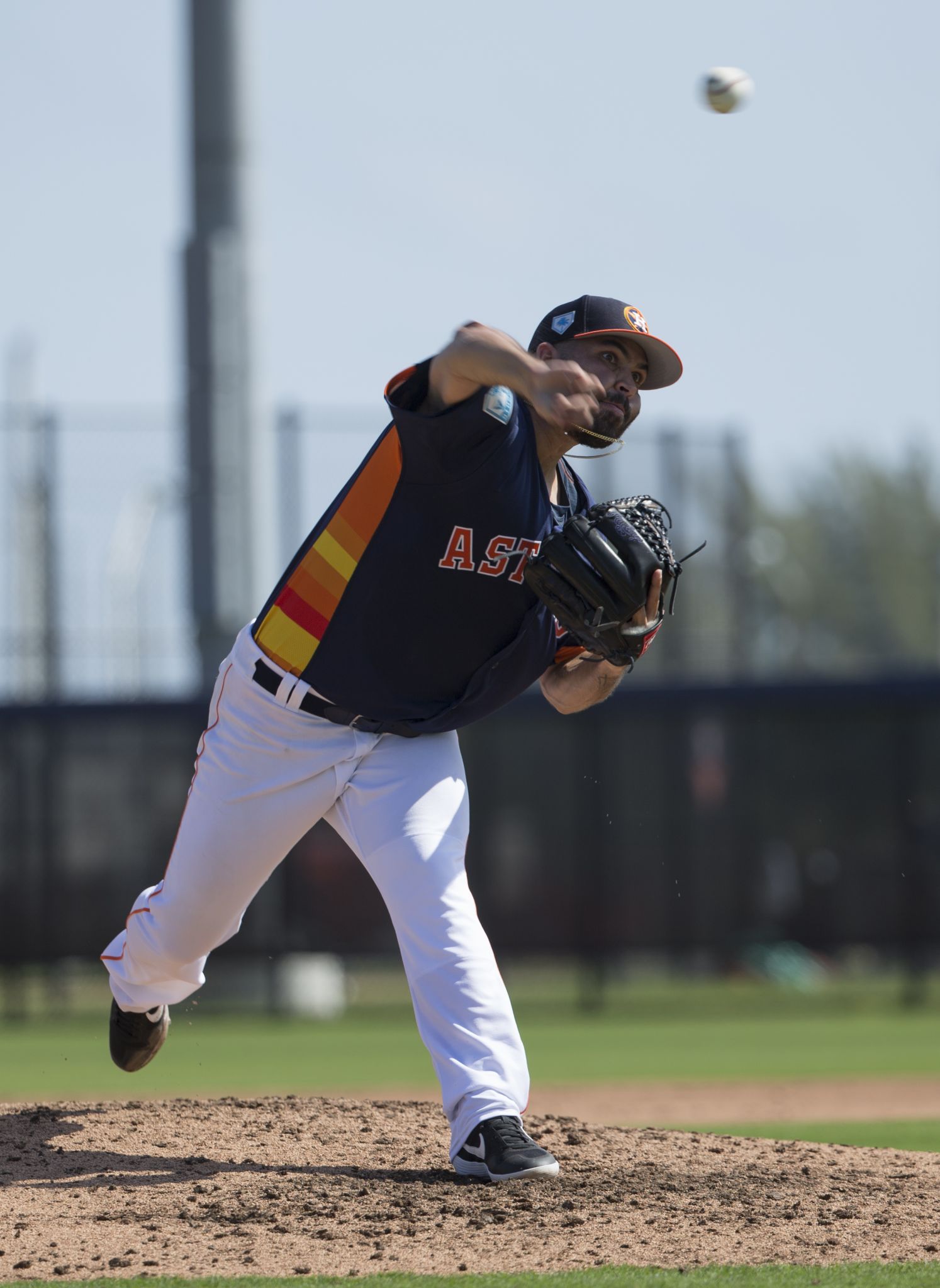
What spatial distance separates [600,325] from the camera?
4.14 m

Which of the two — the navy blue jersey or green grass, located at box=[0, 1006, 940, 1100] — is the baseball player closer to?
the navy blue jersey

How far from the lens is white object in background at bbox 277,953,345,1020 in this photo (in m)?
12.1

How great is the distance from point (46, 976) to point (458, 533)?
29.3ft

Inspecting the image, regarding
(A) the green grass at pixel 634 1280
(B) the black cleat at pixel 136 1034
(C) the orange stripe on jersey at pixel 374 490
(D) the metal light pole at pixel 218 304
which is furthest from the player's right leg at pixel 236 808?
(D) the metal light pole at pixel 218 304

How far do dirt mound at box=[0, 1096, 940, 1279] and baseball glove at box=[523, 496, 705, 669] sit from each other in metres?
1.32

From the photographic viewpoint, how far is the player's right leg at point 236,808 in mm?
4320

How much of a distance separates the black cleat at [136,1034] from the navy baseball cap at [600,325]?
222cm

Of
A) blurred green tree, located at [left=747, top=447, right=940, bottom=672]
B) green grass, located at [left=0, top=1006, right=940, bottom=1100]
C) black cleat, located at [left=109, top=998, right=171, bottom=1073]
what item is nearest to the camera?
black cleat, located at [left=109, top=998, right=171, bottom=1073]

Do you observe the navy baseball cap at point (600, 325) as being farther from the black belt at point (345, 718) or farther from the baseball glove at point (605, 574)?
the black belt at point (345, 718)

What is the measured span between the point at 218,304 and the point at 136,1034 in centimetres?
869

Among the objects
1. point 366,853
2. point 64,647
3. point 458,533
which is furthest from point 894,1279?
point 64,647

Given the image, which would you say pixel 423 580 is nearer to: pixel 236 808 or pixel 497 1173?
pixel 236 808

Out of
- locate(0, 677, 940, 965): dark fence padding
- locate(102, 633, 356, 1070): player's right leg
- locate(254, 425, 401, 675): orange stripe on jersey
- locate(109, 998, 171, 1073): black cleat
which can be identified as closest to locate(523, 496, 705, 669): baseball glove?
locate(254, 425, 401, 675): orange stripe on jersey

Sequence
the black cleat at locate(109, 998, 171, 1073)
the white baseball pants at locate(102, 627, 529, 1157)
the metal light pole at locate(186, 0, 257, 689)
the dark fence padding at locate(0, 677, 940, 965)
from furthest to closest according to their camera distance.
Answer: the metal light pole at locate(186, 0, 257, 689) < the dark fence padding at locate(0, 677, 940, 965) < the black cleat at locate(109, 998, 171, 1073) < the white baseball pants at locate(102, 627, 529, 1157)
